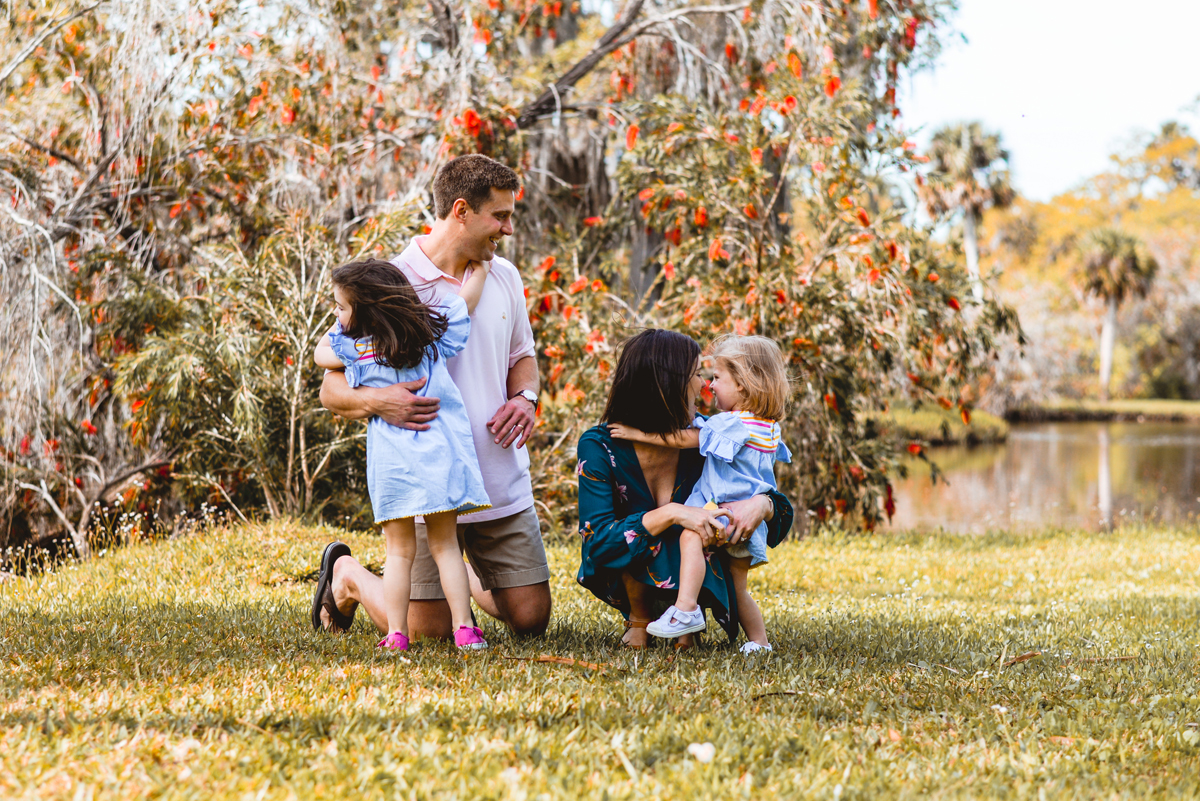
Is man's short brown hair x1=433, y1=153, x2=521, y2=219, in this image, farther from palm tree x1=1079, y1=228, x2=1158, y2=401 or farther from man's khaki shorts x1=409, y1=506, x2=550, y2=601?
palm tree x1=1079, y1=228, x2=1158, y2=401

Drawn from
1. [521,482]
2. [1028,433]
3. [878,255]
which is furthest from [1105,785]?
[1028,433]

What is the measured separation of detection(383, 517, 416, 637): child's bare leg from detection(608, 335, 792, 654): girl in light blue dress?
0.90 m

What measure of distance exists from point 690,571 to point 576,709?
3.18ft

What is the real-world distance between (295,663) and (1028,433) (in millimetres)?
33447

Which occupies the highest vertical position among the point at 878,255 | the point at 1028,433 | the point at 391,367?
the point at 878,255

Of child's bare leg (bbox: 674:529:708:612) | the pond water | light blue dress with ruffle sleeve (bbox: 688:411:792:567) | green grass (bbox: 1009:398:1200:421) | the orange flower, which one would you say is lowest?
green grass (bbox: 1009:398:1200:421)

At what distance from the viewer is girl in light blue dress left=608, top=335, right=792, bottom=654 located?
3.96 m

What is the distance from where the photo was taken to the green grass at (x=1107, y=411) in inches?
1581

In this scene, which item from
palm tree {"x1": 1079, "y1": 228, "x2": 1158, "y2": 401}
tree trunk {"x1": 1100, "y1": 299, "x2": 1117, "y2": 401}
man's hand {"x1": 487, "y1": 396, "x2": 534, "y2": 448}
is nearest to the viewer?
man's hand {"x1": 487, "y1": 396, "x2": 534, "y2": 448}

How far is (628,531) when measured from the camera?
4027 mm

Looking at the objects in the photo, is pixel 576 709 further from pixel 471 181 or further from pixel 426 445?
pixel 471 181

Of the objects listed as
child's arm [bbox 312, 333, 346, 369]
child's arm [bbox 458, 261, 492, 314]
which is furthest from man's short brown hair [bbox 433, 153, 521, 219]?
child's arm [bbox 312, 333, 346, 369]

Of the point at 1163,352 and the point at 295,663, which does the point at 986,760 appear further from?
the point at 1163,352

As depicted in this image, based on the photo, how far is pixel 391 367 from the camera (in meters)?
3.88
